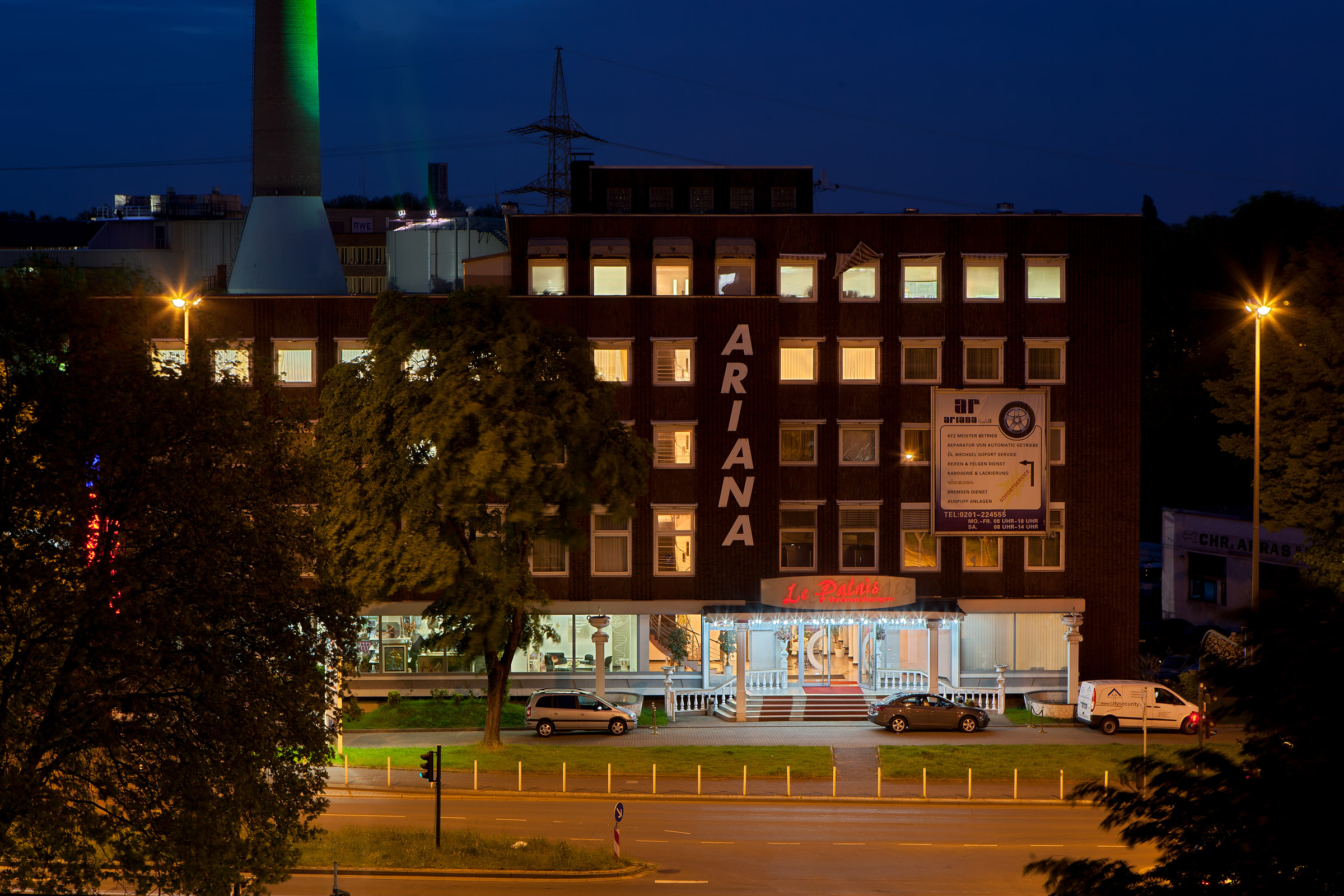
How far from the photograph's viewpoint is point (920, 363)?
4994 cm

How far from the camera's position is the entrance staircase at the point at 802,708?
46.9 meters

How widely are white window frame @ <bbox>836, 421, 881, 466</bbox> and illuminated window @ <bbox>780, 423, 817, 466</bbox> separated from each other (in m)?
0.91

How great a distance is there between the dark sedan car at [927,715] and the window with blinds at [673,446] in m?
11.7

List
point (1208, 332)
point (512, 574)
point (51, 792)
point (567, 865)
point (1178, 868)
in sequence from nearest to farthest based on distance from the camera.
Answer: point (1178, 868), point (51, 792), point (567, 865), point (512, 574), point (1208, 332)

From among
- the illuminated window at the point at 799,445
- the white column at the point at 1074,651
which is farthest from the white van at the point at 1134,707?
the illuminated window at the point at 799,445

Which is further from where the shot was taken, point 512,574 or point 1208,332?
point 1208,332

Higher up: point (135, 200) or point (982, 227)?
point (135, 200)

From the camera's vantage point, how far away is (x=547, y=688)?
4975cm

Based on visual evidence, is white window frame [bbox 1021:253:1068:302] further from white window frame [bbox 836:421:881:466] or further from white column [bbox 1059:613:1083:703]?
white column [bbox 1059:613:1083:703]

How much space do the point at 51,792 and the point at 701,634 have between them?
34497mm

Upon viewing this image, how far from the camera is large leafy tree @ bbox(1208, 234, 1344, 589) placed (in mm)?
47906

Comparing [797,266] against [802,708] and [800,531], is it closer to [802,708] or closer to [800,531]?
[800,531]

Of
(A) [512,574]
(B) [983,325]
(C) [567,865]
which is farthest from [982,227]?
(C) [567,865]

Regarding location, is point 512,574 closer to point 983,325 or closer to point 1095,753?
point 1095,753
